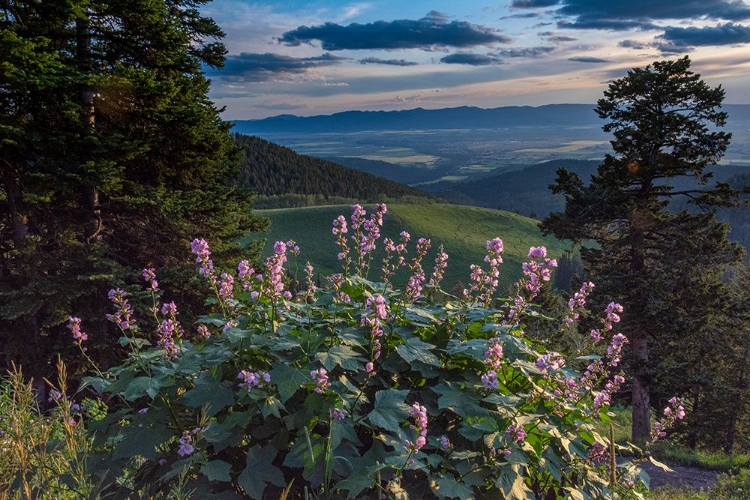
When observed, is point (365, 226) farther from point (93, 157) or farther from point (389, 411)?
point (93, 157)

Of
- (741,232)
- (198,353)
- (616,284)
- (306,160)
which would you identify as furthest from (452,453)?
(741,232)

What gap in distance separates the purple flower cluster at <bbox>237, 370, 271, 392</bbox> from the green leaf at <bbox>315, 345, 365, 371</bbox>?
1.28 ft

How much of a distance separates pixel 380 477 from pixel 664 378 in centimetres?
2101

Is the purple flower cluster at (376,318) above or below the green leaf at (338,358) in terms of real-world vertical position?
above

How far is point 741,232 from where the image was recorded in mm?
176875

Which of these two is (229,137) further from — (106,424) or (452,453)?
(452,453)

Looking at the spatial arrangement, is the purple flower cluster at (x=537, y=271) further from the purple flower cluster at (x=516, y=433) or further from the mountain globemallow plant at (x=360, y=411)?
the purple flower cluster at (x=516, y=433)

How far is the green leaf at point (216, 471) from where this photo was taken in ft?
11.1

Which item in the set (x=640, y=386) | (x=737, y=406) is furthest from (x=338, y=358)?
(x=737, y=406)

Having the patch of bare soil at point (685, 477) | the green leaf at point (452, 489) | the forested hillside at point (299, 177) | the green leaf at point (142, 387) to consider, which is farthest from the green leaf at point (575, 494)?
the forested hillside at point (299, 177)

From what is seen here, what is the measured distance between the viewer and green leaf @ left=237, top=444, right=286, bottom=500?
11.1 feet

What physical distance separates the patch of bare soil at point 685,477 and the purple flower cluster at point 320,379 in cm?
1304

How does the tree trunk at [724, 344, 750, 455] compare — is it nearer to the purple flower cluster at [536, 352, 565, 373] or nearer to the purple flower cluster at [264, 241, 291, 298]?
the purple flower cluster at [536, 352, 565, 373]

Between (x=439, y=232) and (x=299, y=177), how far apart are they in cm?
5661
